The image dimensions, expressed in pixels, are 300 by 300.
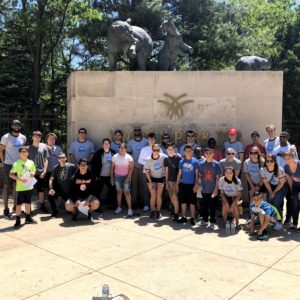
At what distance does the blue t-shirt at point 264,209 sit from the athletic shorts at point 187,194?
1.15 meters

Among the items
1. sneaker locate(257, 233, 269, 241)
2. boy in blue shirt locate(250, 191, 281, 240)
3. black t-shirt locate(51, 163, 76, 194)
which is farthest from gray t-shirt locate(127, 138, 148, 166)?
sneaker locate(257, 233, 269, 241)

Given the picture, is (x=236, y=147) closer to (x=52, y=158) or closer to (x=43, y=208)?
(x=52, y=158)

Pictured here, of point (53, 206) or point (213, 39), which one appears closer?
point (53, 206)

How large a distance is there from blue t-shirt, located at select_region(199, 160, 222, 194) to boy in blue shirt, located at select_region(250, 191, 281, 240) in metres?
0.85

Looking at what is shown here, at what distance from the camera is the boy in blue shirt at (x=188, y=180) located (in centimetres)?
671

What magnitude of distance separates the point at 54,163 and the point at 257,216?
4209mm

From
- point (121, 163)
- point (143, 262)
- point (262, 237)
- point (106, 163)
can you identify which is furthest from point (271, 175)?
point (106, 163)

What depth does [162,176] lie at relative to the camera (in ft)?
23.4

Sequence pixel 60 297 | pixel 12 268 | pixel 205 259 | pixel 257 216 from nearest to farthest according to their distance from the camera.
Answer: pixel 60 297, pixel 12 268, pixel 205 259, pixel 257 216

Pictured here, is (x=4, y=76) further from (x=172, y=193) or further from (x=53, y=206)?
(x=172, y=193)

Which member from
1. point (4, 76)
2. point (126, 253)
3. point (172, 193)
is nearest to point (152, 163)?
point (172, 193)

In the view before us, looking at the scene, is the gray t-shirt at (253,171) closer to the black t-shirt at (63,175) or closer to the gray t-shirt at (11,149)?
the black t-shirt at (63,175)

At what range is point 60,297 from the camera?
12.3 feet

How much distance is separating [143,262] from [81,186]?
261cm
